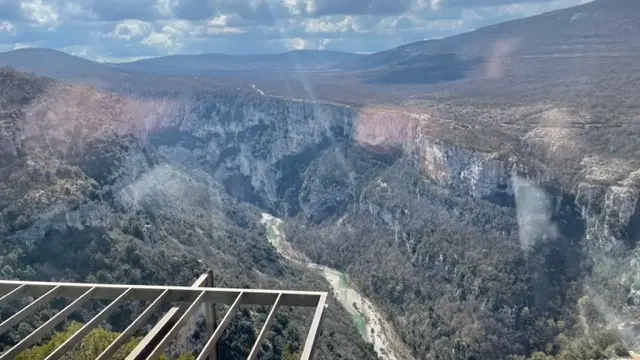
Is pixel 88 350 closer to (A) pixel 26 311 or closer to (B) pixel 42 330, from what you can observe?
(A) pixel 26 311

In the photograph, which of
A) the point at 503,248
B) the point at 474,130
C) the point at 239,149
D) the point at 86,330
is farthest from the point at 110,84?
the point at 86,330

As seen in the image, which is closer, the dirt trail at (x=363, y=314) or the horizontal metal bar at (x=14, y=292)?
the horizontal metal bar at (x=14, y=292)

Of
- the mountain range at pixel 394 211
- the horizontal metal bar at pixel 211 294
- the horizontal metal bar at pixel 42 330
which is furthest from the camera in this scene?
the mountain range at pixel 394 211

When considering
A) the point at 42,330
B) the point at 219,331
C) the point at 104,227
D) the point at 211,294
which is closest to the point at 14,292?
the point at 42,330

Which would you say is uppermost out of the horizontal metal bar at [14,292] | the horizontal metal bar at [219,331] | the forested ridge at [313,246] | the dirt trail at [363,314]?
the horizontal metal bar at [14,292]

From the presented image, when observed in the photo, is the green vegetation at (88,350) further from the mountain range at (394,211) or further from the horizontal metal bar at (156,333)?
the mountain range at (394,211)

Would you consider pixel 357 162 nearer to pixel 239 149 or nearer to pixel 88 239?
pixel 239 149

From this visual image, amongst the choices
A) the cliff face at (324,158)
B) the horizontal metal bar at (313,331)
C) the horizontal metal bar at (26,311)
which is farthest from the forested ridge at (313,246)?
the horizontal metal bar at (313,331)

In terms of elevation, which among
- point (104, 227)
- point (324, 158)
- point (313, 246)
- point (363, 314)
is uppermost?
point (104, 227)
